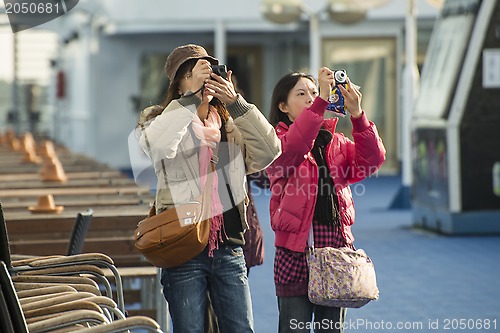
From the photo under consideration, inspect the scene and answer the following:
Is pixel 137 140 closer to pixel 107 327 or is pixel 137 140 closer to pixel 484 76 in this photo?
pixel 107 327

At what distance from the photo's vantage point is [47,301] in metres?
3.81

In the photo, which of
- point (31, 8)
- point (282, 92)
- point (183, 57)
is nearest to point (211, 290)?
point (183, 57)

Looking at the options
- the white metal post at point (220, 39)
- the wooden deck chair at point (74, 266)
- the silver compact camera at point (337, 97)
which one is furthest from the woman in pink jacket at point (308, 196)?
the white metal post at point (220, 39)

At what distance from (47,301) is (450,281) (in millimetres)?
5307

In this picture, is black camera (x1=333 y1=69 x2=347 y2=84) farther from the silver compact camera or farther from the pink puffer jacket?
the pink puffer jacket

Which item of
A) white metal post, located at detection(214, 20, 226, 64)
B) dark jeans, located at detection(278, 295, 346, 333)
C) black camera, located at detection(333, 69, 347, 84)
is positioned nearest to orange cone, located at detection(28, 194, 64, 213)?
dark jeans, located at detection(278, 295, 346, 333)

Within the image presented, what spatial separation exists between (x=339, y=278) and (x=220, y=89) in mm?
940

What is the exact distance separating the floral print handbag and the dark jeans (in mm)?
133

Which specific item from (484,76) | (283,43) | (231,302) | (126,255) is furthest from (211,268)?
(283,43)

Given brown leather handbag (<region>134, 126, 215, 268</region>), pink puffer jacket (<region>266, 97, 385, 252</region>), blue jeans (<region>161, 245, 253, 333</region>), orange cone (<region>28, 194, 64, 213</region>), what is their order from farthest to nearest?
orange cone (<region>28, 194, 64, 213</region>)
pink puffer jacket (<region>266, 97, 385, 252</region>)
blue jeans (<region>161, 245, 253, 333</region>)
brown leather handbag (<region>134, 126, 215, 268</region>)

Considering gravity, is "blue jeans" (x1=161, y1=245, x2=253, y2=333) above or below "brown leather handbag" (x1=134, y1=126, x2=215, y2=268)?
below

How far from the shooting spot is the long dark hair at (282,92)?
4.63 metres

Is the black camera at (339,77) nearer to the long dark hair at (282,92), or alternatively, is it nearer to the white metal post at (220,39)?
the long dark hair at (282,92)

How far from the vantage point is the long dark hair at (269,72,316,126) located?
4.63 m
